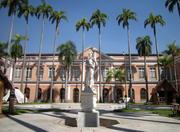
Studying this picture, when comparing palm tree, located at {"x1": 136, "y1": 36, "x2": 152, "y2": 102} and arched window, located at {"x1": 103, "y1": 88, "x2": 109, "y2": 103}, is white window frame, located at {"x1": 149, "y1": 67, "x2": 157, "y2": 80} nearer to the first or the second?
palm tree, located at {"x1": 136, "y1": 36, "x2": 152, "y2": 102}

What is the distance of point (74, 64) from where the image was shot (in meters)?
33.7

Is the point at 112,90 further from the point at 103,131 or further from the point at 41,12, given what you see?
the point at 103,131

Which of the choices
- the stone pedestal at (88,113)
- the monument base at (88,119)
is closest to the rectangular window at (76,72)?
the stone pedestal at (88,113)

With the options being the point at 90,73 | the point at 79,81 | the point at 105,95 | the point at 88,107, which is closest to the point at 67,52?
the point at 79,81

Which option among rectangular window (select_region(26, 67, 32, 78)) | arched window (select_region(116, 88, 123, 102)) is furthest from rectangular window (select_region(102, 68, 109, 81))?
rectangular window (select_region(26, 67, 32, 78))

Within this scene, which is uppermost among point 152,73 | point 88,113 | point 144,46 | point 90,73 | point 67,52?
point 144,46

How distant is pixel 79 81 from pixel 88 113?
2517 centimetres

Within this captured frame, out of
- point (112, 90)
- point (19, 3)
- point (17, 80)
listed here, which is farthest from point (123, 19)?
point (17, 80)

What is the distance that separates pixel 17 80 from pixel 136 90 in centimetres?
2873

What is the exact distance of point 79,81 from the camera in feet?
107

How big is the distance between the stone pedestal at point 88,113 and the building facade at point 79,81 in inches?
916

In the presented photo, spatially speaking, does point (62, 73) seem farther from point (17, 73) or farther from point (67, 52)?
point (17, 73)

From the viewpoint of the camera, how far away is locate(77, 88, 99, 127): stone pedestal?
732cm

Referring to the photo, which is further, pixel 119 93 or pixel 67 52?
pixel 119 93
